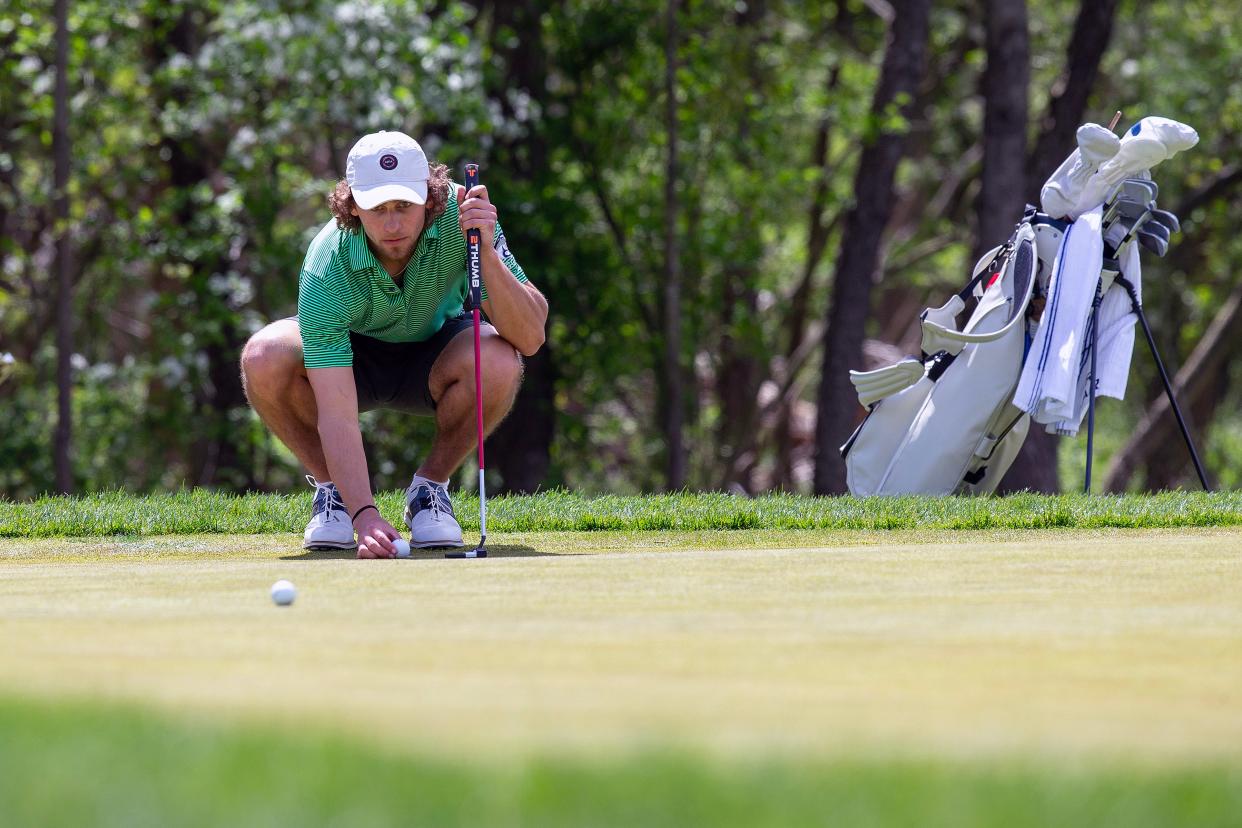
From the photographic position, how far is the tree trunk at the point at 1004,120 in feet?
49.0

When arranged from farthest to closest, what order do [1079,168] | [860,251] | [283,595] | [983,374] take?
[860,251]
[983,374]
[1079,168]
[283,595]

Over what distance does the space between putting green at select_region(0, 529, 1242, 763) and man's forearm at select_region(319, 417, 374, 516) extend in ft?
1.90

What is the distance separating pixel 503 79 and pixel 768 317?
23.1ft

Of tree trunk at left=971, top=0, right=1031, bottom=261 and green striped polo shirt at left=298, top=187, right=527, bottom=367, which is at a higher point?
tree trunk at left=971, top=0, right=1031, bottom=261

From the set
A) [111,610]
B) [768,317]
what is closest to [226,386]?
[768,317]

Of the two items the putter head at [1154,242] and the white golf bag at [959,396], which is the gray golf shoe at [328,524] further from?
the putter head at [1154,242]

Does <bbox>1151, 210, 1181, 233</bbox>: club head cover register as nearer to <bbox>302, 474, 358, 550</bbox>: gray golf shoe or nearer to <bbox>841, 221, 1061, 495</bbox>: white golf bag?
<bbox>841, 221, 1061, 495</bbox>: white golf bag

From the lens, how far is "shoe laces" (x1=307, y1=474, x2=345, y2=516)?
604 cm

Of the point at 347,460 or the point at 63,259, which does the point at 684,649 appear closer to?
the point at 347,460

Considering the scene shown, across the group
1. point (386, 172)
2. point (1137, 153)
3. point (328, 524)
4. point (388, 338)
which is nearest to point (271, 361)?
point (388, 338)

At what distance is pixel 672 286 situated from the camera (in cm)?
1566

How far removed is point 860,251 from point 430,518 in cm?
1025

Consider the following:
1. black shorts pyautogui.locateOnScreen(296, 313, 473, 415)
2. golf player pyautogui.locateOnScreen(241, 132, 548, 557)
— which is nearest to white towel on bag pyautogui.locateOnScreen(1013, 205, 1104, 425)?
golf player pyautogui.locateOnScreen(241, 132, 548, 557)

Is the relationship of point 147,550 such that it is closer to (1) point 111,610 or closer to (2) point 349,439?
(2) point 349,439
